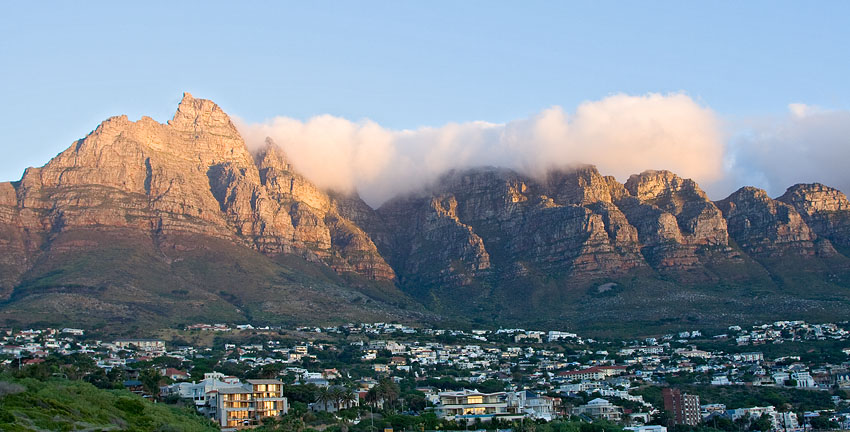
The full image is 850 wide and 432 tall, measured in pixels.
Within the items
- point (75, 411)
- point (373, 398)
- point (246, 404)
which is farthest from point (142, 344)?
point (75, 411)

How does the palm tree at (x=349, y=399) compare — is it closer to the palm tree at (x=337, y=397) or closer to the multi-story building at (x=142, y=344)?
Result: the palm tree at (x=337, y=397)

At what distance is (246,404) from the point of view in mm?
102688

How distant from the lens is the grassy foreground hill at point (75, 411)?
224ft

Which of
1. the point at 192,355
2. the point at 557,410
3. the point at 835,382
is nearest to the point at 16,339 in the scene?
the point at 192,355

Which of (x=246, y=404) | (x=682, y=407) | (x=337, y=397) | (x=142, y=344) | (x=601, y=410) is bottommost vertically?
(x=601, y=410)

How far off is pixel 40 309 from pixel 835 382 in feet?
427

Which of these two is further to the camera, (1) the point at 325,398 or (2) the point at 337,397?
(2) the point at 337,397

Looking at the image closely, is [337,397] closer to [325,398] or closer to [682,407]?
[325,398]

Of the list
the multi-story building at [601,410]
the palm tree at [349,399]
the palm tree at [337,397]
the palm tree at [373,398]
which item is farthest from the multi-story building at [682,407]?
the palm tree at [337,397]

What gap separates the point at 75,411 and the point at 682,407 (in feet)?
261

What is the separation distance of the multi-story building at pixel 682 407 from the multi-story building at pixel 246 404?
159ft

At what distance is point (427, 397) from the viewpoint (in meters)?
122

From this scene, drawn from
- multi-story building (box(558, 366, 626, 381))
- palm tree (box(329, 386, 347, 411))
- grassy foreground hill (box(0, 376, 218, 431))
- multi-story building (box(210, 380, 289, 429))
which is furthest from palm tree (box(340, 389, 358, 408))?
multi-story building (box(558, 366, 626, 381))

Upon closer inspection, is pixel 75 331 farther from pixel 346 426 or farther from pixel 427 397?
pixel 346 426
